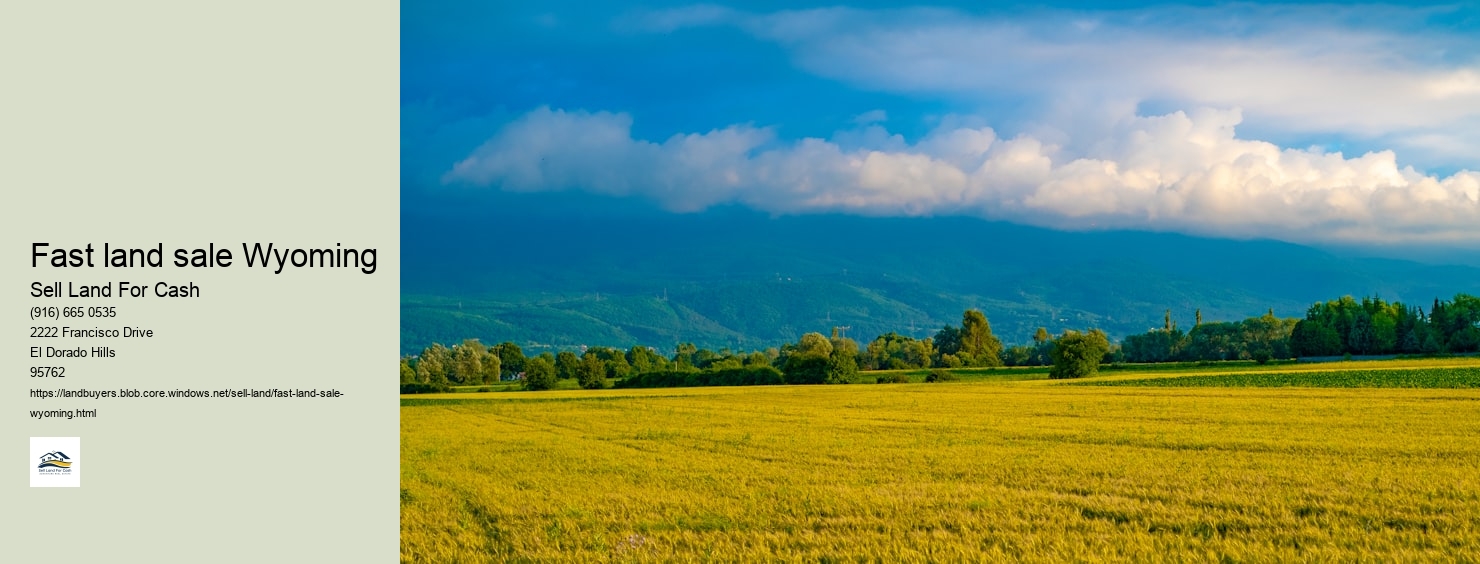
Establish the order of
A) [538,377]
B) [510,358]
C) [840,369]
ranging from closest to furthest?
[538,377], [840,369], [510,358]

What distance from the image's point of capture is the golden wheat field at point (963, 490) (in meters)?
14.9

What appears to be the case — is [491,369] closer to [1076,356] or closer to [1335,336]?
[1076,356]

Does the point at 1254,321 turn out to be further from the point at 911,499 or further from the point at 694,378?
the point at 911,499

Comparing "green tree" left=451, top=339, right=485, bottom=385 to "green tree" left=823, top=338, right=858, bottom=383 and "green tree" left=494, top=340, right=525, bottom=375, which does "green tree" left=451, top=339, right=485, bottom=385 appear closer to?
"green tree" left=494, top=340, right=525, bottom=375

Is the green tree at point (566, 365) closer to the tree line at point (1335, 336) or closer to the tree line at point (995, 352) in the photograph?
the tree line at point (995, 352)

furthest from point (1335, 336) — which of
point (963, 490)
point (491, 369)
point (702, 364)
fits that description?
point (963, 490)

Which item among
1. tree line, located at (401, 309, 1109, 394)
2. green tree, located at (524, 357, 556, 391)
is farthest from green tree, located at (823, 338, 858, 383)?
green tree, located at (524, 357, 556, 391)

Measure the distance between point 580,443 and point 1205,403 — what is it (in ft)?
118

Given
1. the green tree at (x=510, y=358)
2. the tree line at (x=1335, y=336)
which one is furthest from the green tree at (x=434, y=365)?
the tree line at (x=1335, y=336)
